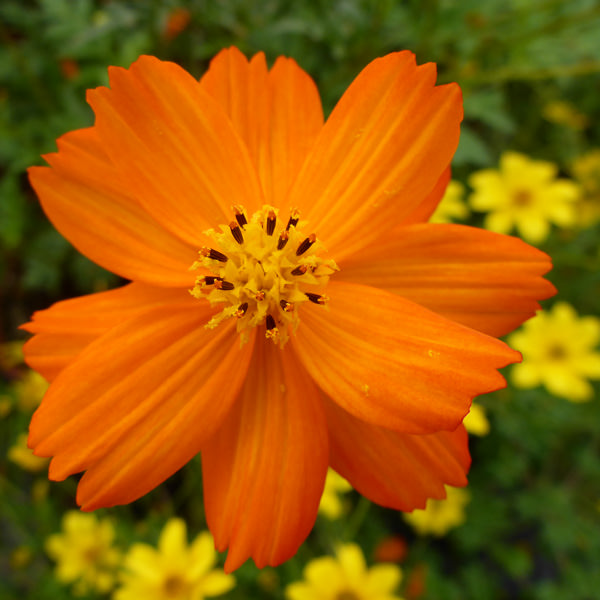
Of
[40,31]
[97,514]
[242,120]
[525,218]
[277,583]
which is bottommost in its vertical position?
[277,583]

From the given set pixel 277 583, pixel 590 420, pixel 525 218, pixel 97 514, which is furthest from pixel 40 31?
pixel 590 420

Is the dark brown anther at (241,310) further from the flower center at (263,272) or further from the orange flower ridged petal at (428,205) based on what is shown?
the orange flower ridged petal at (428,205)

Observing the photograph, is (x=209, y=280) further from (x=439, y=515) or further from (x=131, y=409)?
(x=439, y=515)

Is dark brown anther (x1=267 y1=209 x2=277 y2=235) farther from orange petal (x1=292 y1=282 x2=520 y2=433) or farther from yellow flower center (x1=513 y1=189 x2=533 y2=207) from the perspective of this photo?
yellow flower center (x1=513 y1=189 x2=533 y2=207)

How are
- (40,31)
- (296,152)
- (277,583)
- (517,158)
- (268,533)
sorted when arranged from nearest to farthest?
(268,533) < (296,152) < (277,583) < (517,158) < (40,31)

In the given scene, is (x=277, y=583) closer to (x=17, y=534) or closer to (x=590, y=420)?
(x=17, y=534)

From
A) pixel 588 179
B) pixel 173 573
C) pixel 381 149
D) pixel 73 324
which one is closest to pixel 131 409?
pixel 73 324
